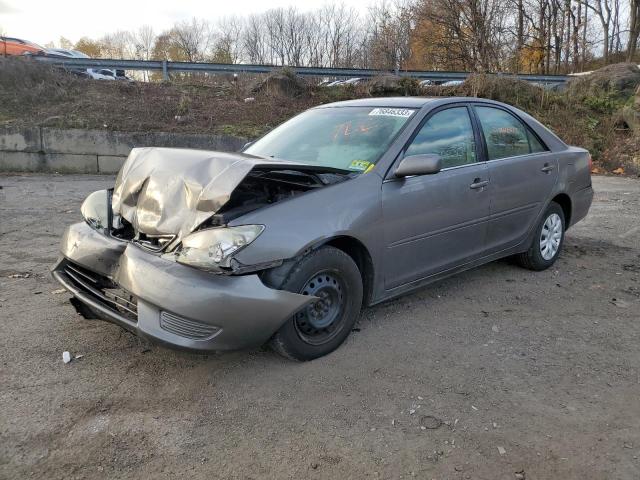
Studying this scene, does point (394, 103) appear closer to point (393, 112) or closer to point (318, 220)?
point (393, 112)

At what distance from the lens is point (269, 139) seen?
14.8 ft

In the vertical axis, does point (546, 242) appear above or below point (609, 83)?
below

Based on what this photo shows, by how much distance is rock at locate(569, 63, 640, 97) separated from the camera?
16422mm

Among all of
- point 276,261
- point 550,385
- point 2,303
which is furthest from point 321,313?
point 2,303

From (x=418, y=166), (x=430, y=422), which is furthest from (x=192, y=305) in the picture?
(x=418, y=166)

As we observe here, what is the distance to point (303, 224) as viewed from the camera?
121 inches

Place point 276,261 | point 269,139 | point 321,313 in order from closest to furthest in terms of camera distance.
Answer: point 276,261 < point 321,313 < point 269,139

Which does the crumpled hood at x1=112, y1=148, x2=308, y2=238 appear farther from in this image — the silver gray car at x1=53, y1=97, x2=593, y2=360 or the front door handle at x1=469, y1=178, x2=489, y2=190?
the front door handle at x1=469, y1=178, x2=489, y2=190

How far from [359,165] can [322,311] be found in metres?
1.06

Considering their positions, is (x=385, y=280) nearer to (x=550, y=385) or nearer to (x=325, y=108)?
(x=550, y=385)

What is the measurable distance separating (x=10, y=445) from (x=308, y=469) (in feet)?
4.53

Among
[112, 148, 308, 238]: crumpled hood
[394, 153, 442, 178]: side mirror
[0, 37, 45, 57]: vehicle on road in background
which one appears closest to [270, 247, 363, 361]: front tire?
[112, 148, 308, 238]: crumpled hood

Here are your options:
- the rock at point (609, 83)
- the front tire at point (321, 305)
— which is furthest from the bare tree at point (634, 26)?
the front tire at point (321, 305)

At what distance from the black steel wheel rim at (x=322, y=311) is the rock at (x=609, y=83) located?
16039mm
